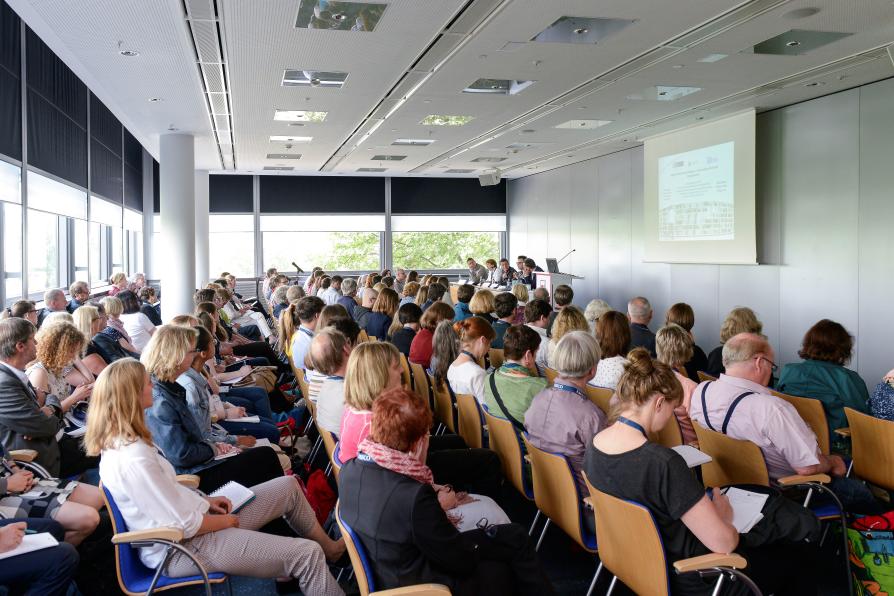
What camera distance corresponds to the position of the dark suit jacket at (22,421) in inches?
149

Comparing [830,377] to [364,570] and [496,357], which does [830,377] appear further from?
[364,570]

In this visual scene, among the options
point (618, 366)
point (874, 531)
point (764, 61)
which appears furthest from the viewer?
point (764, 61)

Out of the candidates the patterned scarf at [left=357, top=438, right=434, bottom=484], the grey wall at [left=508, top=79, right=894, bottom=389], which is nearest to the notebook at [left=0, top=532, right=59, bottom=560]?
the patterned scarf at [left=357, top=438, right=434, bottom=484]

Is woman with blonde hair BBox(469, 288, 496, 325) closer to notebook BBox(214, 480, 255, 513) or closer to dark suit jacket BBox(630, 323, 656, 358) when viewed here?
dark suit jacket BBox(630, 323, 656, 358)

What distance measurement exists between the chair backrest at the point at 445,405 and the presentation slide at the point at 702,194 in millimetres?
6360

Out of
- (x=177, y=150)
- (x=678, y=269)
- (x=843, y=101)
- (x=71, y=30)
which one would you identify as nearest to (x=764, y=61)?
(x=843, y=101)

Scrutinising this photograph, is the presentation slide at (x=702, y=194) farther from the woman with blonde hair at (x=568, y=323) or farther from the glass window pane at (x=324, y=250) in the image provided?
the glass window pane at (x=324, y=250)

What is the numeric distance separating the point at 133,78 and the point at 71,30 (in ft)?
5.81

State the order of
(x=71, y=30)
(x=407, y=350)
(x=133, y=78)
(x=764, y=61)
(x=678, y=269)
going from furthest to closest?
(x=678, y=269)
(x=133, y=78)
(x=764, y=61)
(x=407, y=350)
(x=71, y=30)

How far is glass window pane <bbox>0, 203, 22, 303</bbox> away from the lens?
8242 mm

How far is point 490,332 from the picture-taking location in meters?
5.05

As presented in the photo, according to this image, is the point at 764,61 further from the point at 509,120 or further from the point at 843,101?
the point at 509,120

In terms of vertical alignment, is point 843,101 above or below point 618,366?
above

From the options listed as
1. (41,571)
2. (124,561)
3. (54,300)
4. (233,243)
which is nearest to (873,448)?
(124,561)
